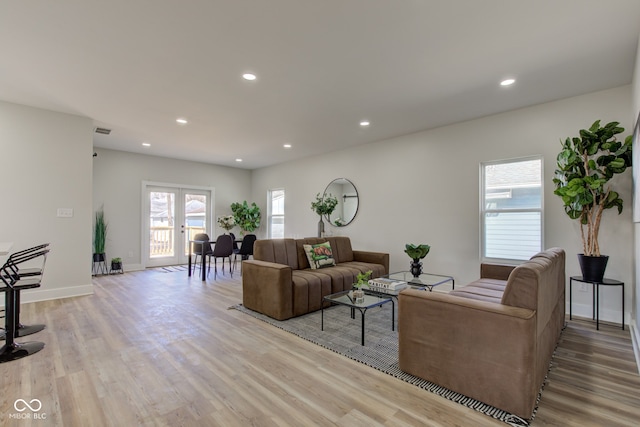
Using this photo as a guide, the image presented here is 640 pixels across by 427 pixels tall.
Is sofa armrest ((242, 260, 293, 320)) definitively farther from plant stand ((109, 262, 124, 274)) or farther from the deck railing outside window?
the deck railing outside window

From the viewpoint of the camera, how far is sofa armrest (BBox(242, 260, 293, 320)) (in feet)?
11.0

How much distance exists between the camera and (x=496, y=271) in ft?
11.6

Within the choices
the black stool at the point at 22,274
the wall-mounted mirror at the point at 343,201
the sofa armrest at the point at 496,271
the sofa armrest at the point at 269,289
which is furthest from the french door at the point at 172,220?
the sofa armrest at the point at 496,271

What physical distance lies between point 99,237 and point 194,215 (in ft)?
6.85

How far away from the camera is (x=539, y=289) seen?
1.76m

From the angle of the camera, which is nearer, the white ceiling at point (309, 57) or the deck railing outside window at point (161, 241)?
the white ceiling at point (309, 57)

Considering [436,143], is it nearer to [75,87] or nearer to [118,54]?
[118,54]

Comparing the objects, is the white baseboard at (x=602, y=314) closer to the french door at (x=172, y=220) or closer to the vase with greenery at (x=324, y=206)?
the vase with greenery at (x=324, y=206)

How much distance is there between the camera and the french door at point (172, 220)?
22.9ft

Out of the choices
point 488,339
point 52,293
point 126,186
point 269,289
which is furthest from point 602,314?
point 126,186

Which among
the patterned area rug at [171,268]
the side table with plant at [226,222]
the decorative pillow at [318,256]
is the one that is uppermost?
the side table with plant at [226,222]

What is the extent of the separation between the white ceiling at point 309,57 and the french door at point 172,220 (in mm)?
2885

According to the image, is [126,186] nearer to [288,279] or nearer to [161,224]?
[161,224]

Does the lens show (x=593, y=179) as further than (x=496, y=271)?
No
